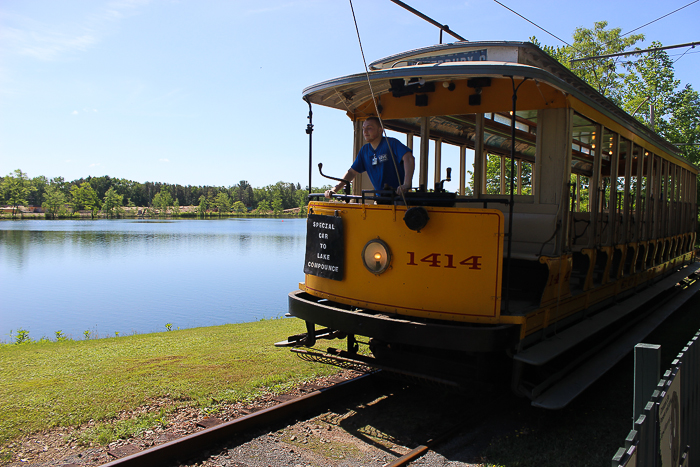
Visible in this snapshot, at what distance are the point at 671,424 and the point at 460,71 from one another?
2.93m

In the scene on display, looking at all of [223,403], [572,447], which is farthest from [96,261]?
[572,447]

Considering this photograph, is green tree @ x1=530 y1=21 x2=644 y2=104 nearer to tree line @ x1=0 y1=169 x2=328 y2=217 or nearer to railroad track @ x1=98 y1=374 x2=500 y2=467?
→ railroad track @ x1=98 y1=374 x2=500 y2=467

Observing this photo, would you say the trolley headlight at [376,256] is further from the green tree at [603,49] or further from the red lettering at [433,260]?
the green tree at [603,49]

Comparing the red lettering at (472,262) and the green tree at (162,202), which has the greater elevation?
the green tree at (162,202)

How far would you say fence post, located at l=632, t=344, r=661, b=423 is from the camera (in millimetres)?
2256

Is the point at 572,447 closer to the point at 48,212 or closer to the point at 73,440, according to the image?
the point at 73,440

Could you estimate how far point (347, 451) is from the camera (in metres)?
4.02

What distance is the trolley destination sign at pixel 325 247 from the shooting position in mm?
4816

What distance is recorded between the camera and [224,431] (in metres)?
4.02

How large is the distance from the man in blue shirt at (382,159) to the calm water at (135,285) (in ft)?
36.4

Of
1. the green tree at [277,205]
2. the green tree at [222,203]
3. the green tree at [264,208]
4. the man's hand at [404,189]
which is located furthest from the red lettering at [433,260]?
the green tree at [264,208]

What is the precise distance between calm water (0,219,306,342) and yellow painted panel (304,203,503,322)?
11.2m

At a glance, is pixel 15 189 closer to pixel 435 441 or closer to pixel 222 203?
pixel 222 203

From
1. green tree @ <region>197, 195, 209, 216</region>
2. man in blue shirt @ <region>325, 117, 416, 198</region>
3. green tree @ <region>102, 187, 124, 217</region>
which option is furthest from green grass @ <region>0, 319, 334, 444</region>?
green tree @ <region>197, 195, 209, 216</region>
